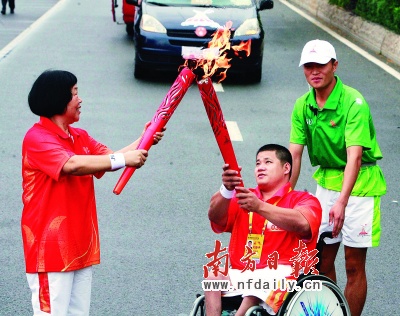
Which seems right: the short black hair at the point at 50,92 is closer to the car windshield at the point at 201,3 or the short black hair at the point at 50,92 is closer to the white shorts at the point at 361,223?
the white shorts at the point at 361,223

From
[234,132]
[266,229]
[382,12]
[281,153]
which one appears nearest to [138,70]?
[234,132]

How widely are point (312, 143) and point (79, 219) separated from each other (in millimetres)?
A: 1700

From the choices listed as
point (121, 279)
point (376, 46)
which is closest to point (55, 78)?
point (121, 279)

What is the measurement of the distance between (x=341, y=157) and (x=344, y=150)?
0.18ft

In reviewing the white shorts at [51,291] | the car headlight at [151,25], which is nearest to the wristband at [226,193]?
the white shorts at [51,291]

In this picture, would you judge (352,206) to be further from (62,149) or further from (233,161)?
(62,149)

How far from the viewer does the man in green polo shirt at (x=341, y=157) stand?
532 centimetres

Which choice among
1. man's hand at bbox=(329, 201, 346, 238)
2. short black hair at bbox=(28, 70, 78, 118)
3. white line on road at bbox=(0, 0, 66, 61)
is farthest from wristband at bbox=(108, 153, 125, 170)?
white line on road at bbox=(0, 0, 66, 61)

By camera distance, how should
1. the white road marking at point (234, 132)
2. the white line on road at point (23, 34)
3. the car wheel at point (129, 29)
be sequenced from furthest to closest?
the car wheel at point (129, 29)
the white line on road at point (23, 34)
the white road marking at point (234, 132)

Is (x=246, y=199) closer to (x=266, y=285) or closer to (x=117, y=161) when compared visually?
(x=266, y=285)

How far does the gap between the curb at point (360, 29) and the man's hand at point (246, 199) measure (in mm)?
12635

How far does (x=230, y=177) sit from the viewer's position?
4.56 meters

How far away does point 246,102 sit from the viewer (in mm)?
13297

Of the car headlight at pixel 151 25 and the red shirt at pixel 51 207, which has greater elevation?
the red shirt at pixel 51 207
